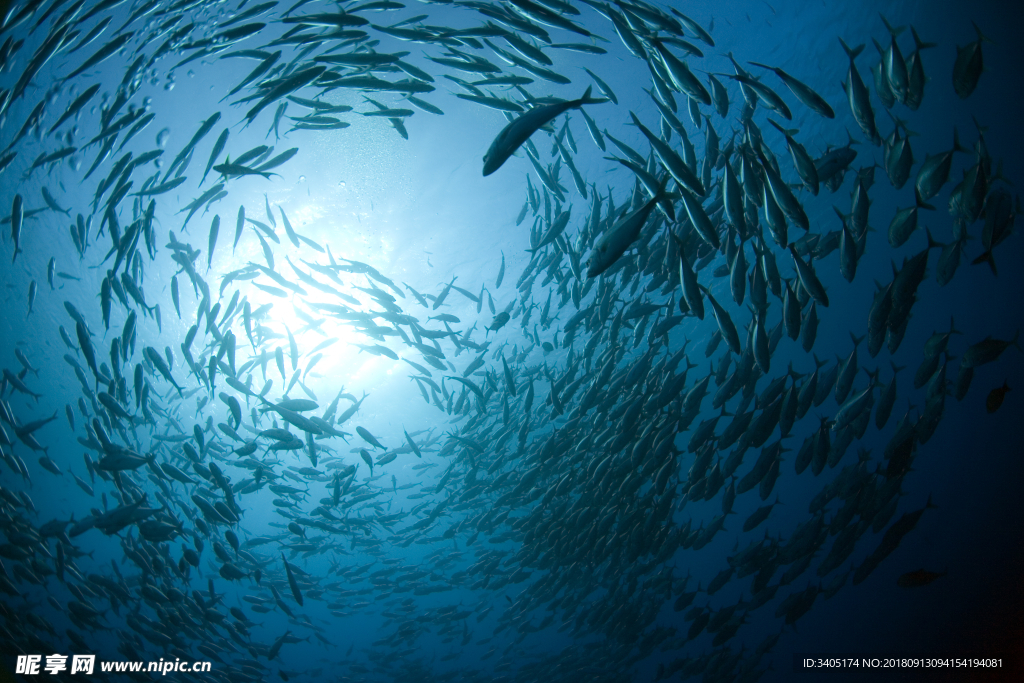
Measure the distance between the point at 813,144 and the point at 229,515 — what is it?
16445 millimetres

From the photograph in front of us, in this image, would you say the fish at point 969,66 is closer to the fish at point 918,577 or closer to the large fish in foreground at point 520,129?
the large fish in foreground at point 520,129


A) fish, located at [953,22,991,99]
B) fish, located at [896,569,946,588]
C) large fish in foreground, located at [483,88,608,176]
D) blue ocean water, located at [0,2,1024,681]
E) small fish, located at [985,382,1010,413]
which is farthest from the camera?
blue ocean water, located at [0,2,1024,681]

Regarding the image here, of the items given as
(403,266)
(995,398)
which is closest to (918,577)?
(995,398)

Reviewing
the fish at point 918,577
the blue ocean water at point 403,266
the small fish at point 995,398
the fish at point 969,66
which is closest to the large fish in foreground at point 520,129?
the blue ocean water at point 403,266

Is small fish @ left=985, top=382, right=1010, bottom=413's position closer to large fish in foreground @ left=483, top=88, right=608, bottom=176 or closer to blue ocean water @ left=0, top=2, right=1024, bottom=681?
blue ocean water @ left=0, top=2, right=1024, bottom=681

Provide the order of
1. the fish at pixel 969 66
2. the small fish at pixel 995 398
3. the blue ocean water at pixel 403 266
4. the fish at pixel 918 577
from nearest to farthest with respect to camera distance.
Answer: the fish at pixel 969 66, the small fish at pixel 995 398, the fish at pixel 918 577, the blue ocean water at pixel 403 266

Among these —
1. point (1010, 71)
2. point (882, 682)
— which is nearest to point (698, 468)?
point (1010, 71)

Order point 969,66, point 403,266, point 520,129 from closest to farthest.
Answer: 1. point 520,129
2. point 969,66
3. point 403,266

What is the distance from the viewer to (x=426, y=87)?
4547mm

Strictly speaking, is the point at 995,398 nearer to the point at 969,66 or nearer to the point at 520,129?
the point at 969,66

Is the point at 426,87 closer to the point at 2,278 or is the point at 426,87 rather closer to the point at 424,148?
the point at 424,148

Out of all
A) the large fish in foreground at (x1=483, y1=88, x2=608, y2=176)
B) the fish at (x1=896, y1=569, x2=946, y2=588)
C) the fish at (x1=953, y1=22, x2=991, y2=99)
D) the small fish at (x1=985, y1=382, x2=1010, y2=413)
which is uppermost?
the fish at (x1=953, y1=22, x2=991, y2=99)

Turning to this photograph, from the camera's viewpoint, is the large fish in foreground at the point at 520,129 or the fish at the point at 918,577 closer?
the large fish in foreground at the point at 520,129

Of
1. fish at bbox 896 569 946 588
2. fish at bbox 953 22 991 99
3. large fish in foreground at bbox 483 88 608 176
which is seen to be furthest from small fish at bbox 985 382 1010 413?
large fish in foreground at bbox 483 88 608 176
